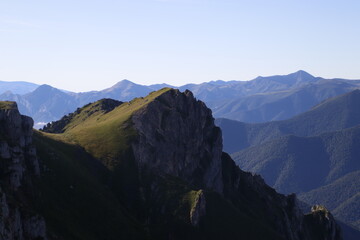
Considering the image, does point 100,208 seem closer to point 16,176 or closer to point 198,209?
point 16,176

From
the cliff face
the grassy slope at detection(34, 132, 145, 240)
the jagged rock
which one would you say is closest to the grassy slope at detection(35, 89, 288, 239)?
the grassy slope at detection(34, 132, 145, 240)

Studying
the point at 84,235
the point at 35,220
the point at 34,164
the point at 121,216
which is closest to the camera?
the point at 35,220

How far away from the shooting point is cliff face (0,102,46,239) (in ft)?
391

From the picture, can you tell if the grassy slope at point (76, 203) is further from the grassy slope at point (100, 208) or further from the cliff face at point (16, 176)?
the cliff face at point (16, 176)

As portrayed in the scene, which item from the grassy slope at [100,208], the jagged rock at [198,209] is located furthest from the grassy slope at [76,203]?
the jagged rock at [198,209]

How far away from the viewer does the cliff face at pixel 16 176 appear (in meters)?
119

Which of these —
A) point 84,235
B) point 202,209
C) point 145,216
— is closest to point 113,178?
point 145,216

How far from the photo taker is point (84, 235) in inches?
5896

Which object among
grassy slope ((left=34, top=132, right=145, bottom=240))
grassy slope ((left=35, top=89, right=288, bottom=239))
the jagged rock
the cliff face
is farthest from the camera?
the jagged rock

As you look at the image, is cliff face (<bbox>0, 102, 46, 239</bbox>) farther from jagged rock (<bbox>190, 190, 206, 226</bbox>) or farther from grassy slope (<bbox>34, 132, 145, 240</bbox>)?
jagged rock (<bbox>190, 190, 206, 226</bbox>)

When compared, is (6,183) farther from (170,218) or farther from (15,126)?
(170,218)

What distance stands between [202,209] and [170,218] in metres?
13.0

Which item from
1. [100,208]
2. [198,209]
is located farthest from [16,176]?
[198,209]

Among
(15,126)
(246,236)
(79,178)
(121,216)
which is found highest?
(15,126)
